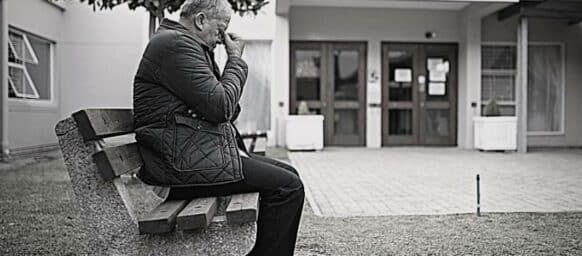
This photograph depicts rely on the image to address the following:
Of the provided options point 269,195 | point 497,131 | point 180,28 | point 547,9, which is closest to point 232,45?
point 180,28

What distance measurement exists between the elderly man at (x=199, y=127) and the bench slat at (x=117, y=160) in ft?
0.16

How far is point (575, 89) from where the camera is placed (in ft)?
50.6

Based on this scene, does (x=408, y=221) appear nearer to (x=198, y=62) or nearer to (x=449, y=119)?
(x=198, y=62)

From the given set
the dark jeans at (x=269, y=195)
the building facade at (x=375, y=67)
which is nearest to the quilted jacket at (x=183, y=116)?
the dark jeans at (x=269, y=195)

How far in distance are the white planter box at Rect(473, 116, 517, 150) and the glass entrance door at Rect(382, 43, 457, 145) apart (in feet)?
5.36

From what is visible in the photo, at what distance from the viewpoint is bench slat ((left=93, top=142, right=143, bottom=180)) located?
2.48 m

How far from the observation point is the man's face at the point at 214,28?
285cm

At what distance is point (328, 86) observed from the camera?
1480cm

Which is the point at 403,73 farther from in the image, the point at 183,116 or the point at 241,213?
the point at 241,213

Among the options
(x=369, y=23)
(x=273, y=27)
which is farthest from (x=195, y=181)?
(x=369, y=23)

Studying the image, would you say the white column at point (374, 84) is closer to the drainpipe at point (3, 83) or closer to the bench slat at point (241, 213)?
the drainpipe at point (3, 83)

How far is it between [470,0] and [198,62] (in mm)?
10711

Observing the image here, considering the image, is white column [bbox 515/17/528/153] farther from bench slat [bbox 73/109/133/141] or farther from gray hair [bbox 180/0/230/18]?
bench slat [bbox 73/109/133/141]

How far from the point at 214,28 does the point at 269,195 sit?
0.72 m
